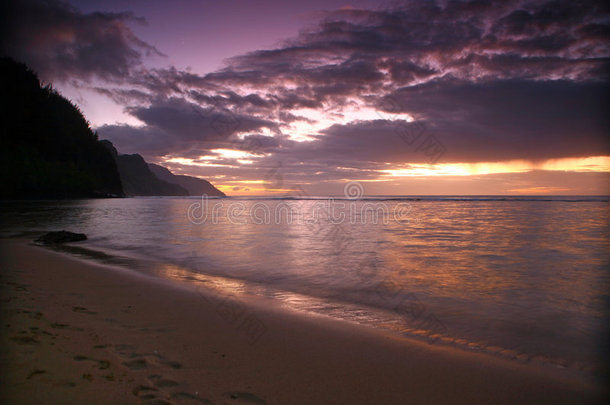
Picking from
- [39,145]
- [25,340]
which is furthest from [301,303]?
[39,145]

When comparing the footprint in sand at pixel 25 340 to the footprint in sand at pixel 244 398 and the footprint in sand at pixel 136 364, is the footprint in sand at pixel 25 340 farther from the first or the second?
the footprint in sand at pixel 244 398

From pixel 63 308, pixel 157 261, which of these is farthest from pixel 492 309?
pixel 157 261

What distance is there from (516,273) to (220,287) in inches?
345

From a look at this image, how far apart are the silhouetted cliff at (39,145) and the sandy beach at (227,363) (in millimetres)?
80433

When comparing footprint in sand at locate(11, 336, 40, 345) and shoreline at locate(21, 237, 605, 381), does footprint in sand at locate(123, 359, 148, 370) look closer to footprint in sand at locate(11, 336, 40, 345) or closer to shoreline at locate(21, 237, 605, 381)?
footprint in sand at locate(11, 336, 40, 345)

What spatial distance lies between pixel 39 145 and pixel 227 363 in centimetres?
10302

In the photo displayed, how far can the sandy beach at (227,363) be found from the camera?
267 cm

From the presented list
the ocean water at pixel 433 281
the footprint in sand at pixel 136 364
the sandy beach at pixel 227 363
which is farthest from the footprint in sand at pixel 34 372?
the ocean water at pixel 433 281

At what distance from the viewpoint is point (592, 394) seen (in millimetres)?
3248

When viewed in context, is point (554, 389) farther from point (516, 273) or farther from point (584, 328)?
point (516, 273)

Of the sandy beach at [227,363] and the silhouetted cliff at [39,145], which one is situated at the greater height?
the silhouetted cliff at [39,145]

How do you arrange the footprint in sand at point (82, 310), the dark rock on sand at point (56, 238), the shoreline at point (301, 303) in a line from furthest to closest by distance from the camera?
the dark rock on sand at point (56, 238), the footprint in sand at point (82, 310), the shoreline at point (301, 303)

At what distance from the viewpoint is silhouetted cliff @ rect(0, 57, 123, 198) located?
220 ft

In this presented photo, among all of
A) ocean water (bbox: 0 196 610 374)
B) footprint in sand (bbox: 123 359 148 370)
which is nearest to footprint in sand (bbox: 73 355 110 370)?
footprint in sand (bbox: 123 359 148 370)
